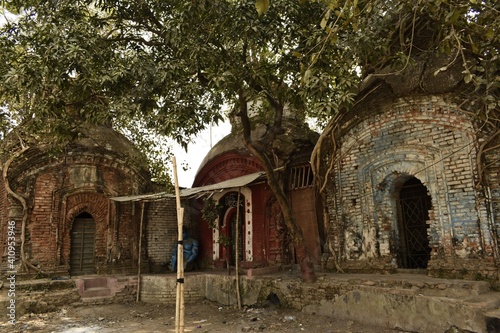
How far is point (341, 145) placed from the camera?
8625mm

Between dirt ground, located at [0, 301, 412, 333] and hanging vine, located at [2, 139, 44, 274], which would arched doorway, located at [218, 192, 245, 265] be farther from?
hanging vine, located at [2, 139, 44, 274]

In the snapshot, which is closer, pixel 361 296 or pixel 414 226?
pixel 361 296

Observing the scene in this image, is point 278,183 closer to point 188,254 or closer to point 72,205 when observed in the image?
point 188,254

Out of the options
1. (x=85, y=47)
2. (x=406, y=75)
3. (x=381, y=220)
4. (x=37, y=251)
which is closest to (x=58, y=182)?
(x=37, y=251)

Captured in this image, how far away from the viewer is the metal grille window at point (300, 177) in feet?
31.4

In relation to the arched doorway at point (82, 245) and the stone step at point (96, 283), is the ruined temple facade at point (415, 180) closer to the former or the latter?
the stone step at point (96, 283)

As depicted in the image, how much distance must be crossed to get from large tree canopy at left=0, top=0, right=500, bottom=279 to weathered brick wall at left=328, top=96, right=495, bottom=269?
2.84 ft

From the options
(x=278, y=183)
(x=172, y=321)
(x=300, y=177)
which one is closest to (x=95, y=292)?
(x=172, y=321)

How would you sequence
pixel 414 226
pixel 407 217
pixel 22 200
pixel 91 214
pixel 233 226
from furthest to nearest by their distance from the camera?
pixel 233 226 < pixel 91 214 < pixel 22 200 < pixel 407 217 < pixel 414 226

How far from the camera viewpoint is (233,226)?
11.8 meters

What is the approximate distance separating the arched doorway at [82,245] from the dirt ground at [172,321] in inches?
66.5

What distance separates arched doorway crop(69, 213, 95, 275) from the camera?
1082 centimetres

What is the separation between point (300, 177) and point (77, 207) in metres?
6.42

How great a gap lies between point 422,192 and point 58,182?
9431 mm
